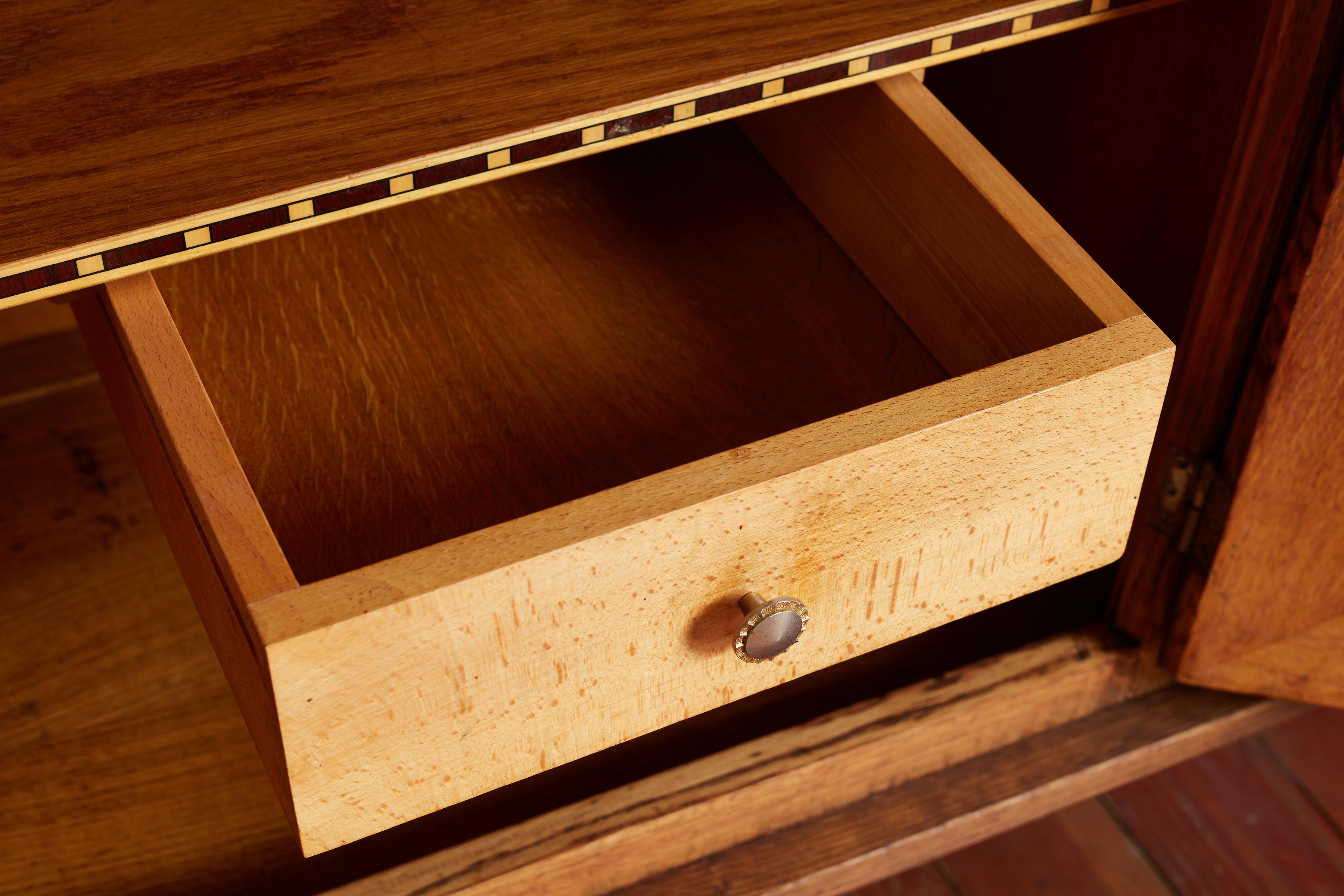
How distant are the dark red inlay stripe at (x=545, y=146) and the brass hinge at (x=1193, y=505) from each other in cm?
39

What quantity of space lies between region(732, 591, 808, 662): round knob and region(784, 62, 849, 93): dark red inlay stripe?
0.21 meters

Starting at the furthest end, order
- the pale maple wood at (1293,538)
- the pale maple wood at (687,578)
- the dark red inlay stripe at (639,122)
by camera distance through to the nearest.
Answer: the pale maple wood at (1293,538) < the dark red inlay stripe at (639,122) < the pale maple wood at (687,578)

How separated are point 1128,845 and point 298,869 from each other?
62 centimetres

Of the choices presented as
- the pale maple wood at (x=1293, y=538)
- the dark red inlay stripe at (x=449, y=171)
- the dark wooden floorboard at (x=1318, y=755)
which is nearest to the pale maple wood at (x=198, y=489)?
the dark red inlay stripe at (x=449, y=171)

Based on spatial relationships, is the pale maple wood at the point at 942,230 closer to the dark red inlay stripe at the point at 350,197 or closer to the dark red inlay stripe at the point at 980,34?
the dark red inlay stripe at the point at 980,34

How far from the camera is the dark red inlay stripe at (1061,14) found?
57 cm

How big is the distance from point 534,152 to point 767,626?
20 cm

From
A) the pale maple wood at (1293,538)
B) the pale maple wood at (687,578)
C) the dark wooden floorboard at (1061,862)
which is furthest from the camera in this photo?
the dark wooden floorboard at (1061,862)

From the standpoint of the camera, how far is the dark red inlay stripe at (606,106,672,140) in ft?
1.69

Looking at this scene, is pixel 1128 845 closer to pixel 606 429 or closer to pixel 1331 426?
pixel 1331 426

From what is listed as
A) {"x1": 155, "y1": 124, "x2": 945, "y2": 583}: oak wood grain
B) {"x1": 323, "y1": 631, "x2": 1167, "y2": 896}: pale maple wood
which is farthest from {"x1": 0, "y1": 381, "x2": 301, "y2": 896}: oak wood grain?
{"x1": 155, "y1": 124, "x2": 945, "y2": 583}: oak wood grain

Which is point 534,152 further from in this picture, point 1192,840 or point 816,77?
point 1192,840

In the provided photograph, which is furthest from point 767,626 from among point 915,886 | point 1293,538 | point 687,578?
point 915,886

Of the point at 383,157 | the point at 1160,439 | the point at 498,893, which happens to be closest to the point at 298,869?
the point at 498,893
